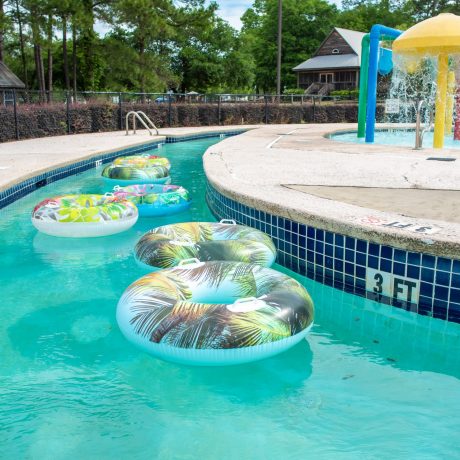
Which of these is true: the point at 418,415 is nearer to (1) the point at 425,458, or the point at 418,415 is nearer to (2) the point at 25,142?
(1) the point at 425,458

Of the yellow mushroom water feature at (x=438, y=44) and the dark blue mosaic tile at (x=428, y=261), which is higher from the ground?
the yellow mushroom water feature at (x=438, y=44)

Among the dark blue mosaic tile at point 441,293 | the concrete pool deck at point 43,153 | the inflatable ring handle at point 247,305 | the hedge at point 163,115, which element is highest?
the hedge at point 163,115

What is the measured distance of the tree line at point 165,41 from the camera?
→ 24078 millimetres

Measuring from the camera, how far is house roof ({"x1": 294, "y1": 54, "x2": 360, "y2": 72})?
1683 inches

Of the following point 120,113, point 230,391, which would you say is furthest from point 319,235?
point 120,113

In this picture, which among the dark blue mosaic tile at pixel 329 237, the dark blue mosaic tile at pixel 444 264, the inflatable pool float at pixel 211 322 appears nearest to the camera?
the inflatable pool float at pixel 211 322

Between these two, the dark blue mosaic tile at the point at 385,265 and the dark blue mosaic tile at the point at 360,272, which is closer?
the dark blue mosaic tile at the point at 385,265

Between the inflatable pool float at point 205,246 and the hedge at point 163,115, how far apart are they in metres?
11.0

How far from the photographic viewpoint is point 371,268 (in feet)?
13.1

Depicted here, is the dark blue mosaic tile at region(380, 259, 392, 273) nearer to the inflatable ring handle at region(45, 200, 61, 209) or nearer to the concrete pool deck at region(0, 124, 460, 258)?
the concrete pool deck at region(0, 124, 460, 258)

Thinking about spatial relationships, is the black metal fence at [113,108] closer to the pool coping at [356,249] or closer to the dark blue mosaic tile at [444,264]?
the pool coping at [356,249]

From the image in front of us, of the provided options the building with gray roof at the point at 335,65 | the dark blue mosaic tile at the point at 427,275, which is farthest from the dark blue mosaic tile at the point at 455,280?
the building with gray roof at the point at 335,65

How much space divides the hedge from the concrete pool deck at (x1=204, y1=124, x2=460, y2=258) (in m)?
7.81

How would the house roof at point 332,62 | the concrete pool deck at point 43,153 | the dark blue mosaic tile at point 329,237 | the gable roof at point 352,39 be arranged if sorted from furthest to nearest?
the gable roof at point 352,39, the house roof at point 332,62, the concrete pool deck at point 43,153, the dark blue mosaic tile at point 329,237
